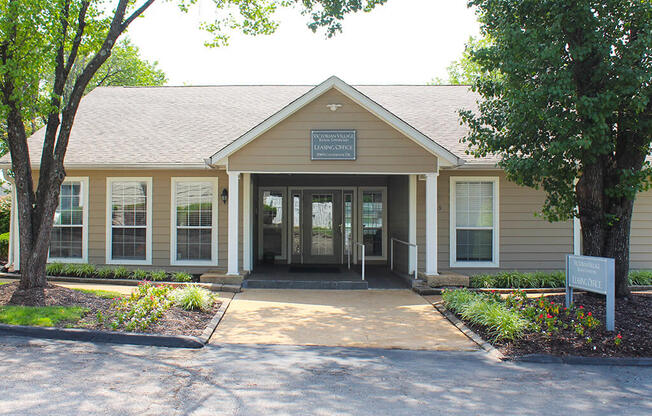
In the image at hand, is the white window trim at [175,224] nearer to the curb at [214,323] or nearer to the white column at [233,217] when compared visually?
the white column at [233,217]

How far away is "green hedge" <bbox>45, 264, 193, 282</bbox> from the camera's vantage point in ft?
37.3

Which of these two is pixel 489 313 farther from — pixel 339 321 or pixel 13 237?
pixel 13 237

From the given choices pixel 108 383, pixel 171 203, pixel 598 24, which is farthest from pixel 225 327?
pixel 598 24

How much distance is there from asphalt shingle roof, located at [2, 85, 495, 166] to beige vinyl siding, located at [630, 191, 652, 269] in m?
3.80

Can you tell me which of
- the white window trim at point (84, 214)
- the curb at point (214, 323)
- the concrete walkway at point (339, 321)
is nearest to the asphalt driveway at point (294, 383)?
the curb at point (214, 323)

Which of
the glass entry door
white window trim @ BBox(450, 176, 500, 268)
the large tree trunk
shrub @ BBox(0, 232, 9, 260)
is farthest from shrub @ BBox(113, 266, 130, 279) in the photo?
the large tree trunk

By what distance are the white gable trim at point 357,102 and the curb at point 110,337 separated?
4.87m

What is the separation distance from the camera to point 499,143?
8.70 meters

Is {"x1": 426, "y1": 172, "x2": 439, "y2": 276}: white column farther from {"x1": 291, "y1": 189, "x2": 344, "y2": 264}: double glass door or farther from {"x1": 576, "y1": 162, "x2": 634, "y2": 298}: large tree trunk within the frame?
{"x1": 291, "y1": 189, "x2": 344, "y2": 264}: double glass door

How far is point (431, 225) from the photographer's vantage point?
10930 millimetres

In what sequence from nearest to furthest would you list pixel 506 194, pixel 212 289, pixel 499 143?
pixel 499 143
pixel 212 289
pixel 506 194

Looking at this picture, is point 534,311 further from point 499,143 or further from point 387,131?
point 387,131

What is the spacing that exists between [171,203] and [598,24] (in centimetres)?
927

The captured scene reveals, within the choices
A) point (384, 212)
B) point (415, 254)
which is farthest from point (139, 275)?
point (384, 212)
